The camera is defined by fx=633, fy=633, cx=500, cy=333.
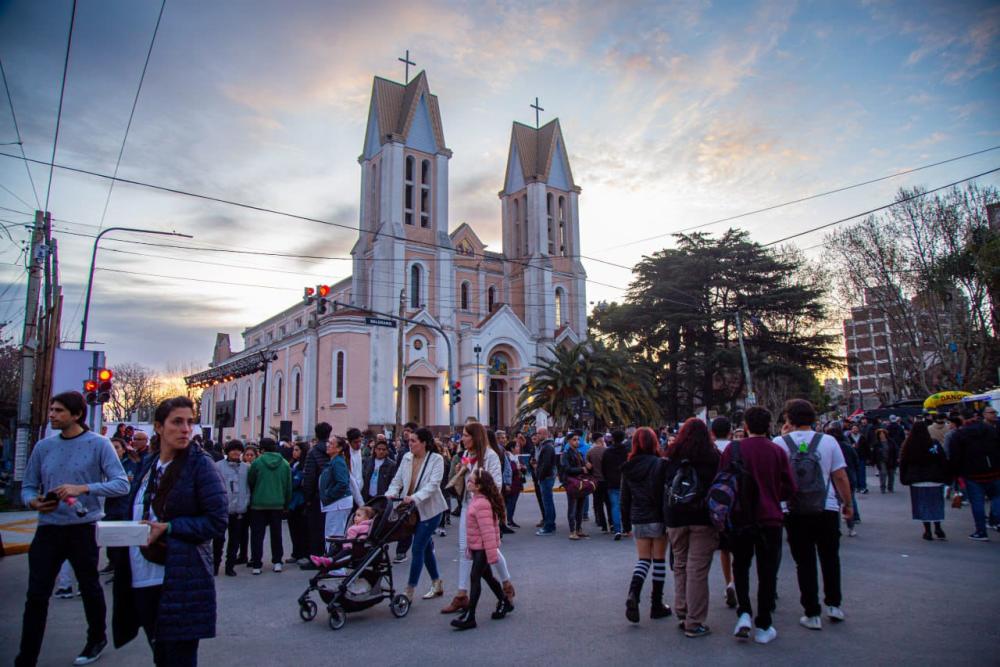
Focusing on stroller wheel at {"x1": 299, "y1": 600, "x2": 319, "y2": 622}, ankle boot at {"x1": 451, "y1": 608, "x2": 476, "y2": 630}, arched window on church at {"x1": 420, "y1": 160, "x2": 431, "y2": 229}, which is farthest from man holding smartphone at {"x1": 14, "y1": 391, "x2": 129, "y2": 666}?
arched window on church at {"x1": 420, "y1": 160, "x2": 431, "y2": 229}

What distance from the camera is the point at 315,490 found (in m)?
9.25

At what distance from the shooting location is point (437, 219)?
4319 centimetres

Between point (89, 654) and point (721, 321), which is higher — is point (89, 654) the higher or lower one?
the lower one

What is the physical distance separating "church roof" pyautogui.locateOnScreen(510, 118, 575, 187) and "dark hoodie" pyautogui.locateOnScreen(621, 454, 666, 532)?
4505 centimetres

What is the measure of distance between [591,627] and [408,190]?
40.4 metres

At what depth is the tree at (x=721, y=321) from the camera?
38.6m

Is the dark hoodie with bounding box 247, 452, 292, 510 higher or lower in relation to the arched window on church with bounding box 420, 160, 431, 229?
lower

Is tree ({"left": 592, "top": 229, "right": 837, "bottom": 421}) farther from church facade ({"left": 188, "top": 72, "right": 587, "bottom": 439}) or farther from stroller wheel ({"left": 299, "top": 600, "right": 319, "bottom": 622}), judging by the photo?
stroller wheel ({"left": 299, "top": 600, "right": 319, "bottom": 622})

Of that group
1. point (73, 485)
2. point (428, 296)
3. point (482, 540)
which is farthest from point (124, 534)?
point (428, 296)

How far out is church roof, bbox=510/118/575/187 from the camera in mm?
50156

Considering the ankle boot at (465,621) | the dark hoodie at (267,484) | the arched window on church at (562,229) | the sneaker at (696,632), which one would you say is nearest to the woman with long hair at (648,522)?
the sneaker at (696,632)

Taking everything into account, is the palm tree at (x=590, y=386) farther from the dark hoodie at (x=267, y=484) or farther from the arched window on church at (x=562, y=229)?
the dark hoodie at (x=267, y=484)

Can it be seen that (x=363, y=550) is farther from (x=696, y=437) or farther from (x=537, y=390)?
(x=537, y=390)

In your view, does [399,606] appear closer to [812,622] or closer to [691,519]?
[691,519]
